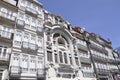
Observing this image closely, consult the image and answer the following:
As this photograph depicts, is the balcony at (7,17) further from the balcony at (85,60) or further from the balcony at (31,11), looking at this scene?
the balcony at (85,60)

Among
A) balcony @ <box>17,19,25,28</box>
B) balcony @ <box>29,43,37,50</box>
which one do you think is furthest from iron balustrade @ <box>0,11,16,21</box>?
balcony @ <box>29,43,37,50</box>

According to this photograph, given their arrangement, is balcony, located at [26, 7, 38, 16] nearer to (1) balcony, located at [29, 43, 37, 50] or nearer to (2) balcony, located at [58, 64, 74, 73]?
(1) balcony, located at [29, 43, 37, 50]

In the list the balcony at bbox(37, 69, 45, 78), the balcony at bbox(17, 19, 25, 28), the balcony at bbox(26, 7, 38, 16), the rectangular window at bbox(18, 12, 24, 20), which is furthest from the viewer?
the balcony at bbox(26, 7, 38, 16)

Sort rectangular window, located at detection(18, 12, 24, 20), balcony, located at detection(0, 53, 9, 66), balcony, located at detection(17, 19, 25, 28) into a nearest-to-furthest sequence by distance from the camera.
Result: balcony, located at detection(0, 53, 9, 66), balcony, located at detection(17, 19, 25, 28), rectangular window, located at detection(18, 12, 24, 20)

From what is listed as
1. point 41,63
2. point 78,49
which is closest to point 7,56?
point 41,63

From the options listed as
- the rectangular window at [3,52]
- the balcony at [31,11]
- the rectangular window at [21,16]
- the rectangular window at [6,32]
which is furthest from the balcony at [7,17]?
the rectangular window at [3,52]

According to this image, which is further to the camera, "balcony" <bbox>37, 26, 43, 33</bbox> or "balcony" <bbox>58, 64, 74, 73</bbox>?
"balcony" <bbox>58, 64, 74, 73</bbox>

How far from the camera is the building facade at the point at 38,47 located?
16.8 metres

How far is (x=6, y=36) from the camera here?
1717 cm

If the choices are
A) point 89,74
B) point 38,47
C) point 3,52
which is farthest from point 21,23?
point 89,74

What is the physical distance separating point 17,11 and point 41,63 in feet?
30.5

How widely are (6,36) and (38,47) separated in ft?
17.8

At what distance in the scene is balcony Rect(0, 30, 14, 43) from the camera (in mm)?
16548

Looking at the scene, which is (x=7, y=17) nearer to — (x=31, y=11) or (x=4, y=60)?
(x=31, y=11)
